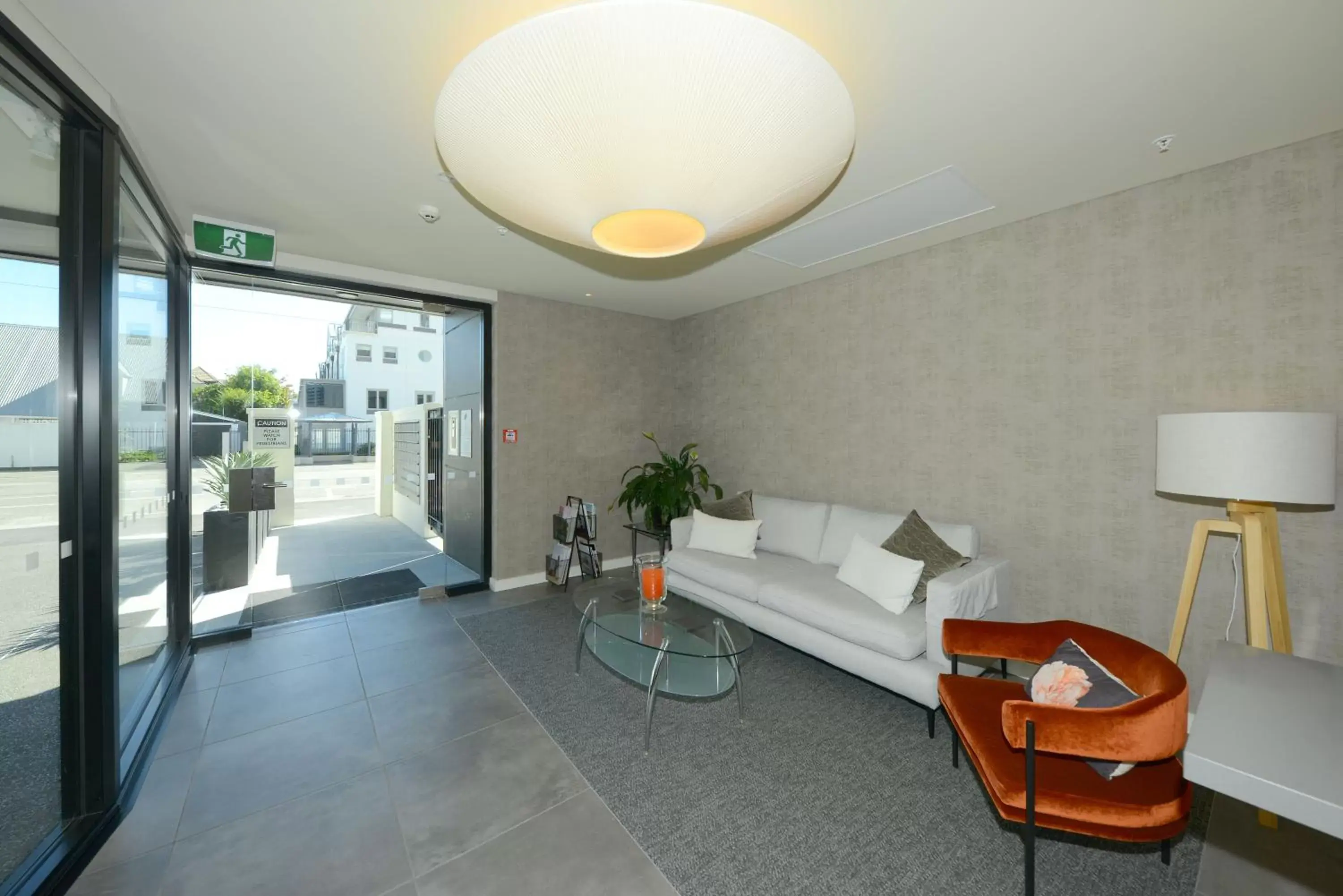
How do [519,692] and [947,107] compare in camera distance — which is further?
[519,692]

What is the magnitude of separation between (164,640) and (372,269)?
2.81 m

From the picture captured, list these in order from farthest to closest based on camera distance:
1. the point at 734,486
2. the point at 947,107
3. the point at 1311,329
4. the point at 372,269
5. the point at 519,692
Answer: the point at 734,486, the point at 372,269, the point at 519,692, the point at 1311,329, the point at 947,107

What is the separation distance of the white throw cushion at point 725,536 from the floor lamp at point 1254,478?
239cm

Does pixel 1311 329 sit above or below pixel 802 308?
below

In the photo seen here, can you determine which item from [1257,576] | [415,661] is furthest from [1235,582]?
[415,661]

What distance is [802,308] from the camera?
4.32m

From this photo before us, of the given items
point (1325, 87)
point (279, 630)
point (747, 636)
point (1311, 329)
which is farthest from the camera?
point (279, 630)

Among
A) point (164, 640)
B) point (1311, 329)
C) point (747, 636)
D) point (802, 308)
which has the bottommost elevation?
point (164, 640)

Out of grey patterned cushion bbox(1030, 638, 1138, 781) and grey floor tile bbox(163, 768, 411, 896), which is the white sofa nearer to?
grey patterned cushion bbox(1030, 638, 1138, 781)

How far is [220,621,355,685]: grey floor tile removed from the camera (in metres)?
3.08

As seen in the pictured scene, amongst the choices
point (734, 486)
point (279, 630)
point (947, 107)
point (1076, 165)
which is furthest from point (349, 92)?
point (734, 486)

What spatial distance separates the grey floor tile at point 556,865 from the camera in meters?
1.65

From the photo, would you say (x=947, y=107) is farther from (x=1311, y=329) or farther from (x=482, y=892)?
(x=482, y=892)

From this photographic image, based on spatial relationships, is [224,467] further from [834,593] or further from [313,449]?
[834,593]
